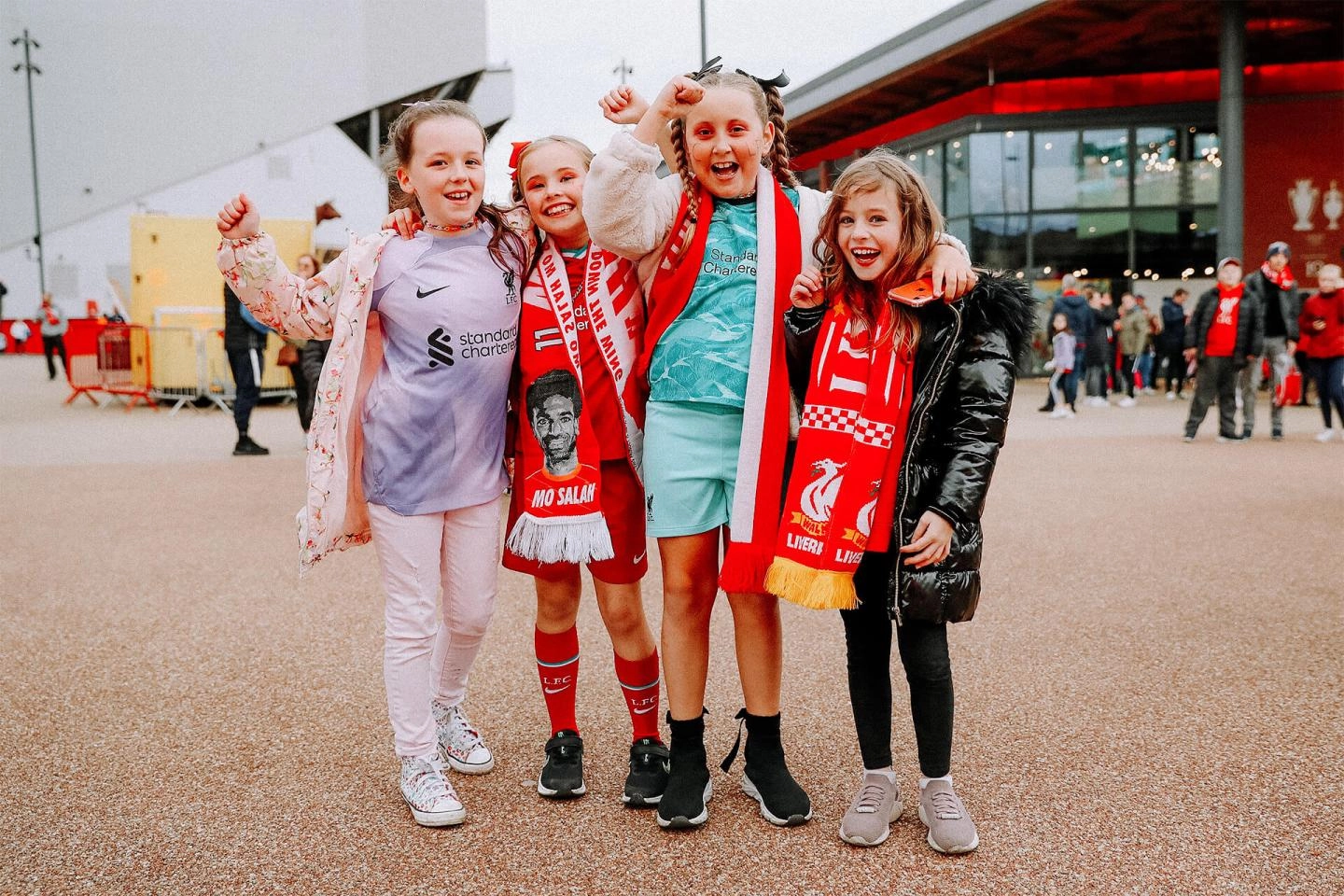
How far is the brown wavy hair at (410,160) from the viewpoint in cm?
276

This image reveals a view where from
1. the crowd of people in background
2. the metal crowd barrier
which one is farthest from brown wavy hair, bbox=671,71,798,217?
the metal crowd barrier

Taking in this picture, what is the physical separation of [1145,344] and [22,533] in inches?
660

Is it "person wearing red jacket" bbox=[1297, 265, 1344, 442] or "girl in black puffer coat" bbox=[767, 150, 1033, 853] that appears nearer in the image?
"girl in black puffer coat" bbox=[767, 150, 1033, 853]

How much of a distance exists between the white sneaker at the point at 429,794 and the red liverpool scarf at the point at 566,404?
2.03ft

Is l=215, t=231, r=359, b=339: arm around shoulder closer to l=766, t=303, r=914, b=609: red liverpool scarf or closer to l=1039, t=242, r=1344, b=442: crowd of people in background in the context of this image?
l=766, t=303, r=914, b=609: red liverpool scarf

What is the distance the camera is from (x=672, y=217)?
261 cm

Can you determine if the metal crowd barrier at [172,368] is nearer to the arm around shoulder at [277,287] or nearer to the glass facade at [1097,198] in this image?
the arm around shoulder at [277,287]

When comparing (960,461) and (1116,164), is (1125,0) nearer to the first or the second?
(1116,164)

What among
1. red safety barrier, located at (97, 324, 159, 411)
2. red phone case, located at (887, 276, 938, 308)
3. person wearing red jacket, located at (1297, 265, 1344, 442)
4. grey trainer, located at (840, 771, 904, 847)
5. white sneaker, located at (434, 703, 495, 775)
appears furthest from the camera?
red safety barrier, located at (97, 324, 159, 411)

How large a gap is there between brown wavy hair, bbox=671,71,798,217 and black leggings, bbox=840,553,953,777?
1021mm

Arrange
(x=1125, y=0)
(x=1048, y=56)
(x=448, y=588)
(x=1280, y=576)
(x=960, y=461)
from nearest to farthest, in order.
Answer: (x=960, y=461) → (x=448, y=588) → (x=1280, y=576) → (x=1125, y=0) → (x=1048, y=56)

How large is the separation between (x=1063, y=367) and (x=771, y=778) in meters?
13.3

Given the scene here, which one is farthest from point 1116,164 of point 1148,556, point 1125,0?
point 1148,556

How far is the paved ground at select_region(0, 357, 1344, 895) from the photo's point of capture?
2.41 meters
